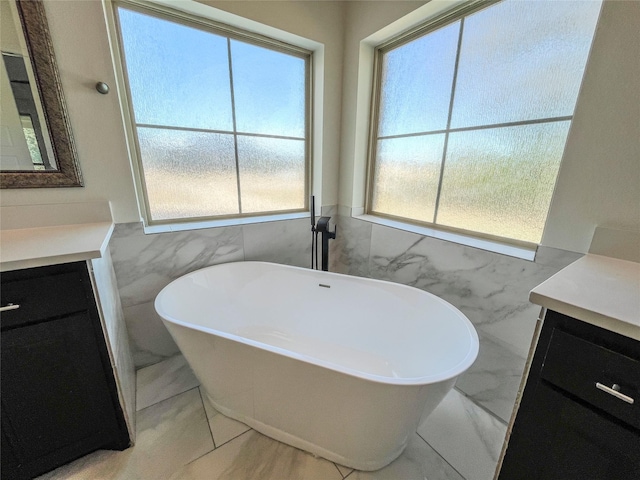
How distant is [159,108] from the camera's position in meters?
1.51

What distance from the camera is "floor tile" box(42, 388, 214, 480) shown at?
1049 mm

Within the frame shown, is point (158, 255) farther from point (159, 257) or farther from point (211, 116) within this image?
point (211, 116)

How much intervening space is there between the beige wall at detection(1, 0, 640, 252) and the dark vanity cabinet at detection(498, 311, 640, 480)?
22.8 inches

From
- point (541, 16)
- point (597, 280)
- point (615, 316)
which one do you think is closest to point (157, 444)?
point (615, 316)

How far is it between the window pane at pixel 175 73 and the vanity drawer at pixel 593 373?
1932 millimetres

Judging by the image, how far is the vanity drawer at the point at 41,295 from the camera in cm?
82

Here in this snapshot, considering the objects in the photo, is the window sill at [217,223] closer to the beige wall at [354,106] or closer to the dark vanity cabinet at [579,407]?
the beige wall at [354,106]

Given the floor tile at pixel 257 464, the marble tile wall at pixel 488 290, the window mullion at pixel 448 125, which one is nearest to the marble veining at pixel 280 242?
the marble tile wall at pixel 488 290

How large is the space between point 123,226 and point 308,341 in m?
1.24

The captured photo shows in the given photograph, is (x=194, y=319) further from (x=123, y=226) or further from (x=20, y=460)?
(x=20, y=460)

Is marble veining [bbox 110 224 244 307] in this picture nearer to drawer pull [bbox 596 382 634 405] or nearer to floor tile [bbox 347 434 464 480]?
floor tile [bbox 347 434 464 480]

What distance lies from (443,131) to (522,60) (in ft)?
1.43

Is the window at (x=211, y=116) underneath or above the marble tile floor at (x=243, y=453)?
above

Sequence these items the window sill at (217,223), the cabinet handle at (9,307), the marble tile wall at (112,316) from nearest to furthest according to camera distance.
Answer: the cabinet handle at (9,307) < the marble tile wall at (112,316) < the window sill at (217,223)
